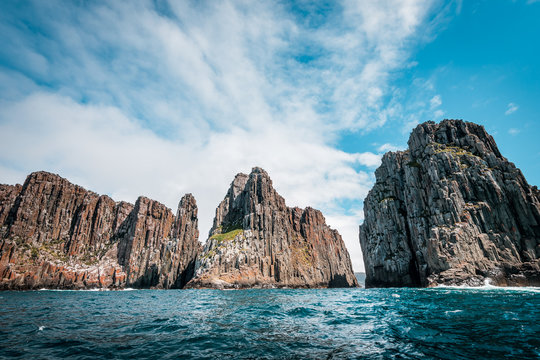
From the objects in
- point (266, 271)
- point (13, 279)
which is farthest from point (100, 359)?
point (13, 279)

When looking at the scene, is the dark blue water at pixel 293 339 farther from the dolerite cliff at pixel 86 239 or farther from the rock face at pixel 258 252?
the dolerite cliff at pixel 86 239

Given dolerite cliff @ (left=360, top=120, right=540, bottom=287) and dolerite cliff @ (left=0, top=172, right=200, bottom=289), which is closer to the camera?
dolerite cliff @ (left=360, top=120, right=540, bottom=287)

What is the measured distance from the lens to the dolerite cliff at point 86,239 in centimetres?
12600

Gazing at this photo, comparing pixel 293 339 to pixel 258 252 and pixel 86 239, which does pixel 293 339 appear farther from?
pixel 86 239

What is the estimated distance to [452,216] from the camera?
7638 cm

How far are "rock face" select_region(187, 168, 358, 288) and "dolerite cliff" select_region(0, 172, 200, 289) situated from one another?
25.0 m

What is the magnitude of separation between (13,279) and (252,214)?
12032 cm

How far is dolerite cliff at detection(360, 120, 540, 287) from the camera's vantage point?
6781 centimetres

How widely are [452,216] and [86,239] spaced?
196 metres

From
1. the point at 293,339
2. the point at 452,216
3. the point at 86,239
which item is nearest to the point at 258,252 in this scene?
the point at 452,216

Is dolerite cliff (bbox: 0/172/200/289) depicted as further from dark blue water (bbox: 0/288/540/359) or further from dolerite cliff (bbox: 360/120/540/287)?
dark blue water (bbox: 0/288/540/359)

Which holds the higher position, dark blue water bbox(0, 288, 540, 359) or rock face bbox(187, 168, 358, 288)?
rock face bbox(187, 168, 358, 288)

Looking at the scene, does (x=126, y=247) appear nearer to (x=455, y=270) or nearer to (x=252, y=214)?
(x=252, y=214)

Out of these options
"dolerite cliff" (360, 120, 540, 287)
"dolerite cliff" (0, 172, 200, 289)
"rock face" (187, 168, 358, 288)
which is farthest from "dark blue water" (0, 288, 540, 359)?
"dolerite cliff" (0, 172, 200, 289)
